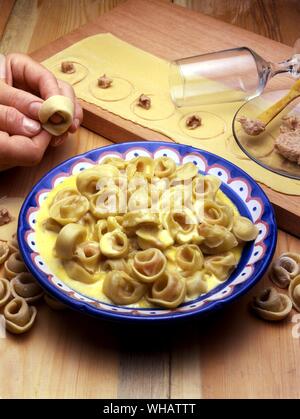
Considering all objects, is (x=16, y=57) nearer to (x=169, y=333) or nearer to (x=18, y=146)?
(x=18, y=146)

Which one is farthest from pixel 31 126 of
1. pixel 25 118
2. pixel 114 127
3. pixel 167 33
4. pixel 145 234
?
pixel 167 33

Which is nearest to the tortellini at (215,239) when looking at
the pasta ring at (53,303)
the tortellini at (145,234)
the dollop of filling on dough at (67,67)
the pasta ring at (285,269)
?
the tortellini at (145,234)

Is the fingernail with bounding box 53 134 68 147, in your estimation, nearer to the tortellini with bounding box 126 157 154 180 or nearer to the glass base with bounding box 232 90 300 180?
the tortellini with bounding box 126 157 154 180

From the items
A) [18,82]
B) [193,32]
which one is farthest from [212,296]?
[193,32]

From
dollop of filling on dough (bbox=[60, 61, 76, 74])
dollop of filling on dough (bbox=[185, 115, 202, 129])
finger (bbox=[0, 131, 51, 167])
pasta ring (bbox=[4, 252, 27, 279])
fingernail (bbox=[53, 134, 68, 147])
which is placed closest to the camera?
pasta ring (bbox=[4, 252, 27, 279])

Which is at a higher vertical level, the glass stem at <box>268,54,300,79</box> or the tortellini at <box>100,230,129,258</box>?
the glass stem at <box>268,54,300,79</box>

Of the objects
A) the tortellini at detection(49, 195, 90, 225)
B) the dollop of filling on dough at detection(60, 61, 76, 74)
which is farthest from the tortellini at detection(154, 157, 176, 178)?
the dollop of filling on dough at detection(60, 61, 76, 74)

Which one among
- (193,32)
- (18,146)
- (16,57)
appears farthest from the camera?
(193,32)
